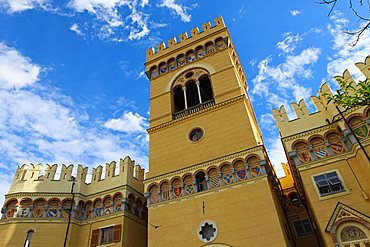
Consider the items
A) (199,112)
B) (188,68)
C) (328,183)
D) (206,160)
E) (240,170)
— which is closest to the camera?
(328,183)

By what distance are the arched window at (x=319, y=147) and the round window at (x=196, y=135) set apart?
22.7 ft

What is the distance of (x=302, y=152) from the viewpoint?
51.3 ft

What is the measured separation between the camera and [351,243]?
1220 centimetres

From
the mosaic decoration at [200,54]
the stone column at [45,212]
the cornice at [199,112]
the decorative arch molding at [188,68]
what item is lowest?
the stone column at [45,212]

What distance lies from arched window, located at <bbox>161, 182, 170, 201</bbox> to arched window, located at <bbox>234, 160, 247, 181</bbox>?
4.47 metres

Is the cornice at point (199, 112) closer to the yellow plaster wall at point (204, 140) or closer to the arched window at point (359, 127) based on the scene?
the yellow plaster wall at point (204, 140)

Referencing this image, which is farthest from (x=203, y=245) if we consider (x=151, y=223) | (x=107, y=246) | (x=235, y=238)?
(x=107, y=246)

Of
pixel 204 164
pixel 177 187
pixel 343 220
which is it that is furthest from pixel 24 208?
→ pixel 343 220

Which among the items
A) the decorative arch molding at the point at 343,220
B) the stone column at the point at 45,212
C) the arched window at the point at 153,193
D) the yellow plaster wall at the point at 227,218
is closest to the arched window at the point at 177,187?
the yellow plaster wall at the point at 227,218

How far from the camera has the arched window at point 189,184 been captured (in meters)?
16.5

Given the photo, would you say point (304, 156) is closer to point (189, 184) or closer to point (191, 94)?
point (189, 184)

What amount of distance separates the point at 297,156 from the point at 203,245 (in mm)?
7132

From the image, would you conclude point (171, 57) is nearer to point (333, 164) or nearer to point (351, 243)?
point (333, 164)

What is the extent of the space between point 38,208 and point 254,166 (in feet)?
48.9
